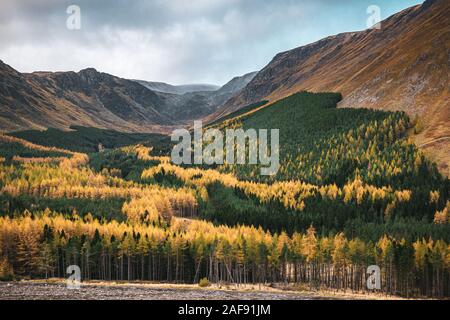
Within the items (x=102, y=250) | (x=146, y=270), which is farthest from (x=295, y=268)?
(x=102, y=250)

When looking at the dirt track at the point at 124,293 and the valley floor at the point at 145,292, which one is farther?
the valley floor at the point at 145,292

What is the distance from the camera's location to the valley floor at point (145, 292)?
313 feet

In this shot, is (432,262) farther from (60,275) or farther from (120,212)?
(120,212)

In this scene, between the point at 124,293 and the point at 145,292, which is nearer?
the point at 124,293

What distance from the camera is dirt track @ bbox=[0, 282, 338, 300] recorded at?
9462 centimetres

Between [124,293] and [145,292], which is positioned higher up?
[124,293]

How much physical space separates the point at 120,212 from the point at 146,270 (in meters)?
56.1

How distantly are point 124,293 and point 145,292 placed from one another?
515cm

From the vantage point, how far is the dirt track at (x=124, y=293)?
94625 mm

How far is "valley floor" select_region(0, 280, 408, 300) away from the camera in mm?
95500

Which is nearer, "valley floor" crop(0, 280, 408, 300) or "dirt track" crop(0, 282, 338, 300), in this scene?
"dirt track" crop(0, 282, 338, 300)

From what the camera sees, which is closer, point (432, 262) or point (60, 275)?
point (432, 262)

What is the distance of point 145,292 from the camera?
106 m
